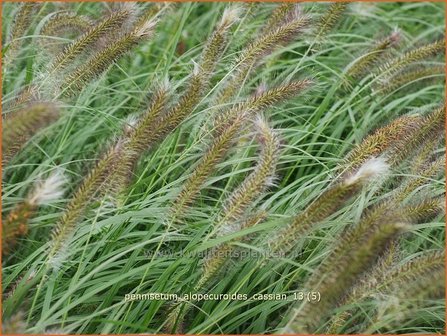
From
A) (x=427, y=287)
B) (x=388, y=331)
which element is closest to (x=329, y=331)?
(x=388, y=331)

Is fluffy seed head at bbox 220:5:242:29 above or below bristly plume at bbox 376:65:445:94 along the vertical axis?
above

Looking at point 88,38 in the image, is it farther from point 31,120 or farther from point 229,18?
point 31,120

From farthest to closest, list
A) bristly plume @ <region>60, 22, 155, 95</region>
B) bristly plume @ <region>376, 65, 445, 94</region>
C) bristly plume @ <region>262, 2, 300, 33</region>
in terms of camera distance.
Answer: bristly plume @ <region>376, 65, 445, 94</region>, bristly plume @ <region>262, 2, 300, 33</region>, bristly plume @ <region>60, 22, 155, 95</region>

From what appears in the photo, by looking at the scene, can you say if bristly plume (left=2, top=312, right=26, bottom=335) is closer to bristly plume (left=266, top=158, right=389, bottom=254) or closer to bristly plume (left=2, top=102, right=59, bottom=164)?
bristly plume (left=2, top=102, right=59, bottom=164)

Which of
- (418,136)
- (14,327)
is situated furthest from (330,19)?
(14,327)

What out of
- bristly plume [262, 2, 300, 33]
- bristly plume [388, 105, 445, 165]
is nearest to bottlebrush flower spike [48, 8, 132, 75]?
bristly plume [262, 2, 300, 33]

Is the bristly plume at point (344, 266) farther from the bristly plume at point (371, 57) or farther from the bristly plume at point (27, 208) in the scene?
the bristly plume at point (371, 57)

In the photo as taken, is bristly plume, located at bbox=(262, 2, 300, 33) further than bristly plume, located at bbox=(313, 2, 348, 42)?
No
